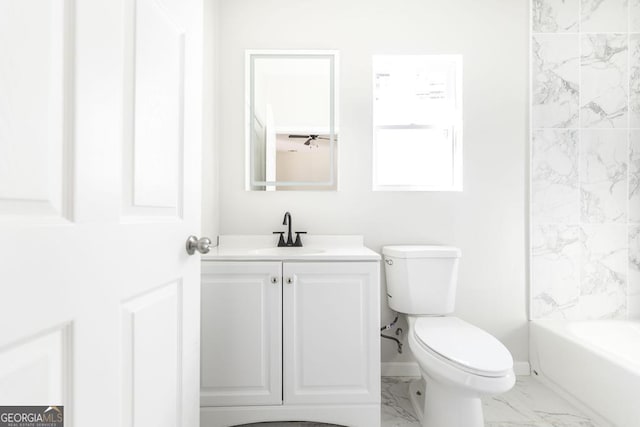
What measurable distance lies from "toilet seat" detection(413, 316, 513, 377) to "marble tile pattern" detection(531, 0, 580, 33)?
73.2 inches

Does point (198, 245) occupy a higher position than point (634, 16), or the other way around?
point (634, 16)

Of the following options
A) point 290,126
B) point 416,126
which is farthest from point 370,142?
point 290,126

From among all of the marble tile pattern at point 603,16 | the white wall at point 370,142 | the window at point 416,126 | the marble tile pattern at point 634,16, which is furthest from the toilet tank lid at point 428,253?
the marble tile pattern at point 634,16

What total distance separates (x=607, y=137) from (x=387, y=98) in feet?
4.46

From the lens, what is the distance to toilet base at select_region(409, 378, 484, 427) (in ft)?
4.34

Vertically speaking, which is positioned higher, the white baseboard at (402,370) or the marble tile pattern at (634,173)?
the marble tile pattern at (634,173)

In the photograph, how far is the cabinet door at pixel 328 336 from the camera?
4.76 ft

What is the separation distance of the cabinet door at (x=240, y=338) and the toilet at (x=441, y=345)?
665 mm

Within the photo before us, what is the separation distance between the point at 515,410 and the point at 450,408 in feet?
1.88

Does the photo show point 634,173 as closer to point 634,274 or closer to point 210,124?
point 634,274

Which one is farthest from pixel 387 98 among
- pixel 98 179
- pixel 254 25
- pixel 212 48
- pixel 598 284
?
pixel 98 179

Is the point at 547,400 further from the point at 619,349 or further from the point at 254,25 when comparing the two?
the point at 254,25

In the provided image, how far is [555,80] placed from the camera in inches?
78.3

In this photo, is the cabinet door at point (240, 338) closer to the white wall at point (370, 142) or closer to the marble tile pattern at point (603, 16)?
the white wall at point (370, 142)
